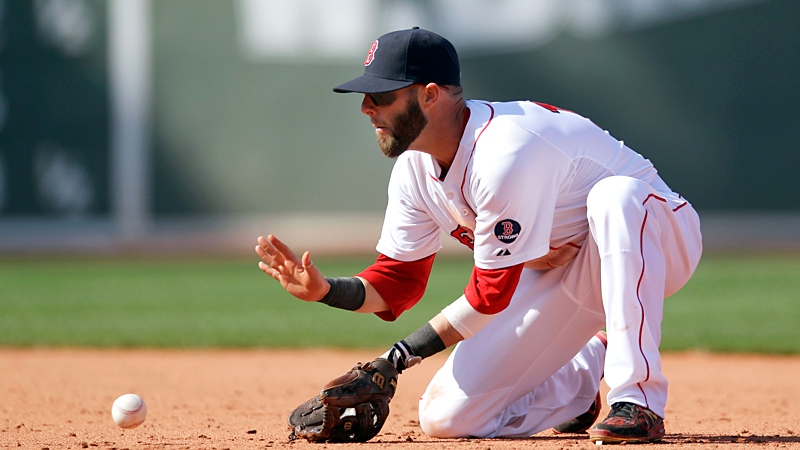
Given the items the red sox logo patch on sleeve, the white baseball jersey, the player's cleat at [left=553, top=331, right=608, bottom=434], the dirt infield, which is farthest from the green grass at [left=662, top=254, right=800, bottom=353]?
the red sox logo patch on sleeve

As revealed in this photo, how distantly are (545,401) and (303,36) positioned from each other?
13.0 meters

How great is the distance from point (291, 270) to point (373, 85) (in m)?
0.67

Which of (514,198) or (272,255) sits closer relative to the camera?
(514,198)

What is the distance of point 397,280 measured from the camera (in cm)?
317

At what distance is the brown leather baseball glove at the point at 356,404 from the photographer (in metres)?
2.77

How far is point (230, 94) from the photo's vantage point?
50.2 feet

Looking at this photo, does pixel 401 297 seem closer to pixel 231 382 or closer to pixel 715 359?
pixel 231 382

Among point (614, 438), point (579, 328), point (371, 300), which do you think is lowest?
point (614, 438)

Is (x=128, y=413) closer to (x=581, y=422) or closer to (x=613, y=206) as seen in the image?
(x=581, y=422)

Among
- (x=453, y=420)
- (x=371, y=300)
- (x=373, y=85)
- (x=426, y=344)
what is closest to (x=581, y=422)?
(x=453, y=420)

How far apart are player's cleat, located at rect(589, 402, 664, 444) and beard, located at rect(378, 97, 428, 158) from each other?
3.56 ft

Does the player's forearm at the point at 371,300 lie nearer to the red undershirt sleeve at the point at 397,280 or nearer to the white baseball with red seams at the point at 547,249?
the red undershirt sleeve at the point at 397,280

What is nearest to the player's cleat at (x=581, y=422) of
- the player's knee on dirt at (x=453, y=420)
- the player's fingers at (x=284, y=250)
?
the player's knee on dirt at (x=453, y=420)

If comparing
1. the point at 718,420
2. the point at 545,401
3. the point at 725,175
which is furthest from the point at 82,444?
the point at 725,175
